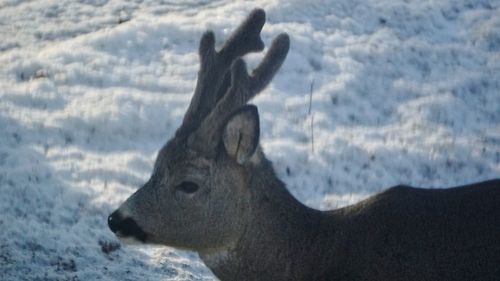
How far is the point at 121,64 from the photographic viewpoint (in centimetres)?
991

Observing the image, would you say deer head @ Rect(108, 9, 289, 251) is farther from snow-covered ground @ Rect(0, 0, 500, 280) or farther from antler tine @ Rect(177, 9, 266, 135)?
snow-covered ground @ Rect(0, 0, 500, 280)

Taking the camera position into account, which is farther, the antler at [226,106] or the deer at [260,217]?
the antler at [226,106]

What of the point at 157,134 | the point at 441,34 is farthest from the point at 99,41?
the point at 441,34

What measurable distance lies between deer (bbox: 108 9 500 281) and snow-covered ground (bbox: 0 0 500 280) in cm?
157

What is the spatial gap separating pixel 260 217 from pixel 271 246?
0.55 feet

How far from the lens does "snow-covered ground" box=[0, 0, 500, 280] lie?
7.37 meters

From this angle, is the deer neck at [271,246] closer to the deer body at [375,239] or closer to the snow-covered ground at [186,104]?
the deer body at [375,239]

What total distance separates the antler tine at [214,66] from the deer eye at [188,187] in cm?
28

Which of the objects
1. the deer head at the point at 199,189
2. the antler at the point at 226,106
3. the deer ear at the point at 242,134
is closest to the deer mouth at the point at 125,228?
the deer head at the point at 199,189

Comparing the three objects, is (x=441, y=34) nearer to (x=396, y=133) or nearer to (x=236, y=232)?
(x=396, y=133)

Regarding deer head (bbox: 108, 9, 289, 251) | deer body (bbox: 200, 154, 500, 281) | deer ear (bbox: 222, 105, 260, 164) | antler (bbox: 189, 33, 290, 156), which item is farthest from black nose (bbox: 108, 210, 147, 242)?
deer ear (bbox: 222, 105, 260, 164)

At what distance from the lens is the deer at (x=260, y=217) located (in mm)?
5164

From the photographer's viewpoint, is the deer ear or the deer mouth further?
the deer mouth

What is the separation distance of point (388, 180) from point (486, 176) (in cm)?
87
